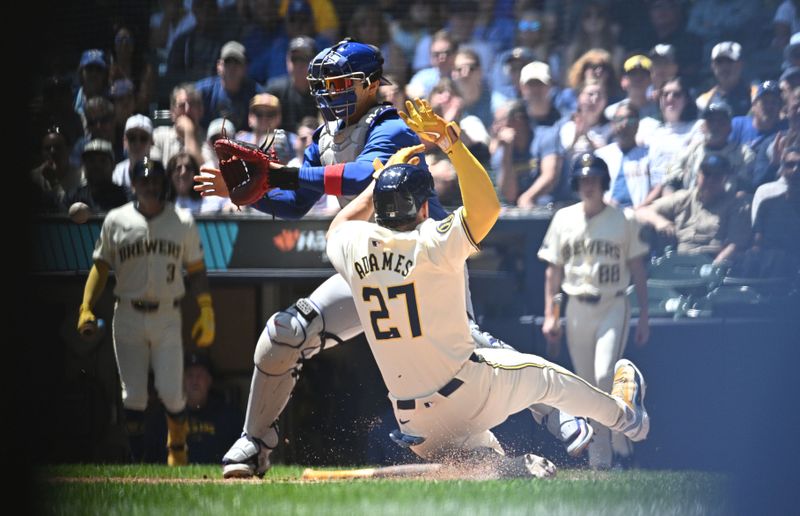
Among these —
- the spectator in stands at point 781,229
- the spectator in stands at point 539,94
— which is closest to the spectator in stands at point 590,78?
the spectator in stands at point 539,94

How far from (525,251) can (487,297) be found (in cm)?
41

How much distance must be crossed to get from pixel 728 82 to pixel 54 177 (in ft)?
15.9

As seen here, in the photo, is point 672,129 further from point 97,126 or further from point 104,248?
point 97,126

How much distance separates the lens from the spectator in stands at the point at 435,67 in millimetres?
9625

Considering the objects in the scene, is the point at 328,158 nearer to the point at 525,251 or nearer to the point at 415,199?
the point at 415,199

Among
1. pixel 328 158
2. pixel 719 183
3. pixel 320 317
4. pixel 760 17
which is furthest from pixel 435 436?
pixel 760 17

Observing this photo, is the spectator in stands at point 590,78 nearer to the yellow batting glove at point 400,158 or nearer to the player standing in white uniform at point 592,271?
the player standing in white uniform at point 592,271

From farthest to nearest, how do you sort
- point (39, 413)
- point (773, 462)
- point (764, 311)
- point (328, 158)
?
point (39, 413), point (764, 311), point (328, 158), point (773, 462)

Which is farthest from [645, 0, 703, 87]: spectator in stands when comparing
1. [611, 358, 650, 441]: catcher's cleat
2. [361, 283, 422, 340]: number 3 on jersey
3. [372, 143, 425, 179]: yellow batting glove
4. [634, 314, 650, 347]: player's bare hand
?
[361, 283, 422, 340]: number 3 on jersey

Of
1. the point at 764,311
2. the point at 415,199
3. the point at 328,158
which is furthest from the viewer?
the point at 764,311

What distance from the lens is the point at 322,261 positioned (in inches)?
341

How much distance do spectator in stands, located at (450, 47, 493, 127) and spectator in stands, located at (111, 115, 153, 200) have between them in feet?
7.52

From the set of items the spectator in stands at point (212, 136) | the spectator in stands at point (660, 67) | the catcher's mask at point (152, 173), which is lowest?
the catcher's mask at point (152, 173)

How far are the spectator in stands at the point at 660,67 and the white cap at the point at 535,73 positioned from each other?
0.74 metres
